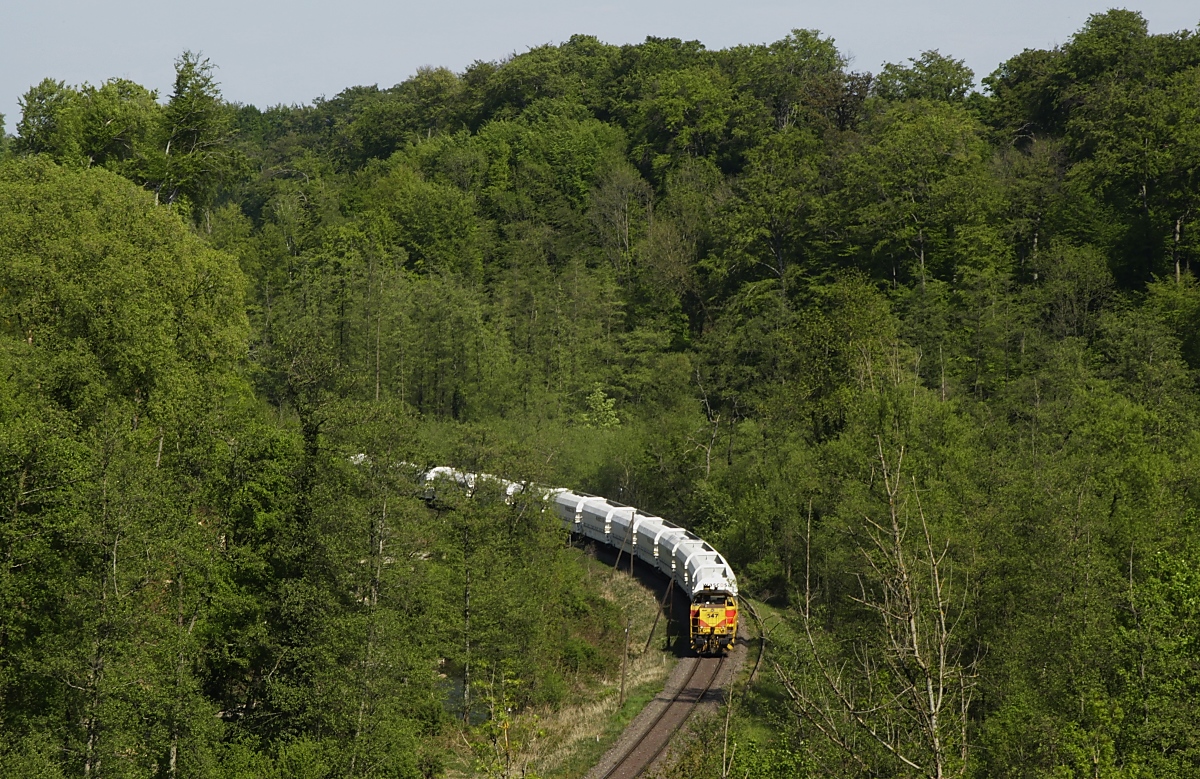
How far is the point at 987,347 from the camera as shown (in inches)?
2581

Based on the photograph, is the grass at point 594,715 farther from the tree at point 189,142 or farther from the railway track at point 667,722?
the tree at point 189,142

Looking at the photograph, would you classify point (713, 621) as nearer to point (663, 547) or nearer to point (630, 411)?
point (663, 547)

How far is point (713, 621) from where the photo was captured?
159ft

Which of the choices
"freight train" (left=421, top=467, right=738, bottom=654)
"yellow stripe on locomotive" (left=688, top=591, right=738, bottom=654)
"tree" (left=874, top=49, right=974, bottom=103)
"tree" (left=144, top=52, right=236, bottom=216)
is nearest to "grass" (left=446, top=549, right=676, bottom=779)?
"yellow stripe on locomotive" (left=688, top=591, right=738, bottom=654)

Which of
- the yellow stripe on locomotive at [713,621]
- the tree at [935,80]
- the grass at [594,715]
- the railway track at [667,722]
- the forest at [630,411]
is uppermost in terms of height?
the tree at [935,80]

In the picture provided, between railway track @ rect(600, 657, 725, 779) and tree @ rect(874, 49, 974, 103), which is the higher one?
tree @ rect(874, 49, 974, 103)

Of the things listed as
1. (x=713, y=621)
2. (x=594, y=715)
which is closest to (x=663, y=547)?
(x=713, y=621)

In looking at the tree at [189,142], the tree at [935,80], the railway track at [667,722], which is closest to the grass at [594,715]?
the railway track at [667,722]

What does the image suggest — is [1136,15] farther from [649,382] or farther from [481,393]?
[481,393]

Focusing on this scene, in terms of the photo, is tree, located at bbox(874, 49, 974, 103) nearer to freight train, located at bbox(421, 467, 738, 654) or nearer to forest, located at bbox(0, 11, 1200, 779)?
forest, located at bbox(0, 11, 1200, 779)

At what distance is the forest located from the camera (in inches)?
1181

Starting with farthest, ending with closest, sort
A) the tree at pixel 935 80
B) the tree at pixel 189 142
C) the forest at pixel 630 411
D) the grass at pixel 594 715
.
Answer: the tree at pixel 935 80 → the tree at pixel 189 142 → the grass at pixel 594 715 → the forest at pixel 630 411

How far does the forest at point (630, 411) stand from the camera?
3000cm

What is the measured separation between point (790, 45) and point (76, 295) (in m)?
80.9
